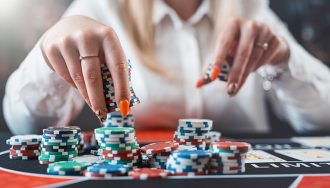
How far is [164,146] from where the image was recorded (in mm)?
1516

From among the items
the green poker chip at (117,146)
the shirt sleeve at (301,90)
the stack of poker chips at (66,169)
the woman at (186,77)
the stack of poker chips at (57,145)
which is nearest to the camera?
the stack of poker chips at (66,169)

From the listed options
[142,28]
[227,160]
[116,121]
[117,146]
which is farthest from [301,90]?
[117,146]

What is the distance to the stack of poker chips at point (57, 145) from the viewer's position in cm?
156

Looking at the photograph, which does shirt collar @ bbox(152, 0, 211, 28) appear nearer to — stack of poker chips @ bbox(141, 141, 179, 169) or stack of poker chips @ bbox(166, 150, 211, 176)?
stack of poker chips @ bbox(141, 141, 179, 169)

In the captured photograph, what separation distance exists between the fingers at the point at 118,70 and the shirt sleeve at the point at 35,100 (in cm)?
71

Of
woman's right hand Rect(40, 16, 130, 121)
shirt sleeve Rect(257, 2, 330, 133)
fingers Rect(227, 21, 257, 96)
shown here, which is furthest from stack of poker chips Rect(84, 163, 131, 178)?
shirt sleeve Rect(257, 2, 330, 133)

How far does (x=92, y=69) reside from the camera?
58.2 inches

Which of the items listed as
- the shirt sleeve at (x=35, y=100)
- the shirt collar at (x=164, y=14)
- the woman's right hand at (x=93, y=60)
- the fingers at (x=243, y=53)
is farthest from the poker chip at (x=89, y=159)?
the shirt collar at (x=164, y=14)

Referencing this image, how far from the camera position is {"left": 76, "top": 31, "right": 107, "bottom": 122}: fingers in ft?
4.86

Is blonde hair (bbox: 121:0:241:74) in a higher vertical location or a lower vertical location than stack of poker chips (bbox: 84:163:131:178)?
higher

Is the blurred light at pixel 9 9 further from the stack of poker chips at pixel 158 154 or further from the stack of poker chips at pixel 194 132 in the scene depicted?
the stack of poker chips at pixel 158 154

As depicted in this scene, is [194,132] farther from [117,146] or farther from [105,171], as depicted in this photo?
[105,171]

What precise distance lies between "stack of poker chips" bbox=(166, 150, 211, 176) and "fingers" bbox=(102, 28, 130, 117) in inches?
10.1

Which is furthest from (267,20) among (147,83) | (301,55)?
(147,83)
